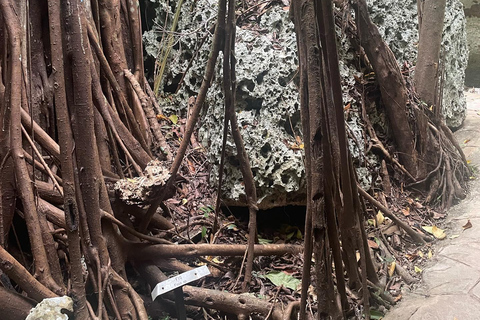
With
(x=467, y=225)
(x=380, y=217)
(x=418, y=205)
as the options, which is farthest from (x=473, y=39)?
(x=380, y=217)

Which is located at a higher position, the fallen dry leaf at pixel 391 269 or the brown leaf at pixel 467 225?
the brown leaf at pixel 467 225

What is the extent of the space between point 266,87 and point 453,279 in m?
1.65

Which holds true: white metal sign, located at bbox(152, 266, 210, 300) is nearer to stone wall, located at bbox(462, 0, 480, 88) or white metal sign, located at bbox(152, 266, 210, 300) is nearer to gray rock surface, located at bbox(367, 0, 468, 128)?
gray rock surface, located at bbox(367, 0, 468, 128)

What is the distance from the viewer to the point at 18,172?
6.03 feet

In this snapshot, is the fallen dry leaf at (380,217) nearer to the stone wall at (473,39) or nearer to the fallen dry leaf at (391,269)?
the fallen dry leaf at (391,269)

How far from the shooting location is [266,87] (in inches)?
112

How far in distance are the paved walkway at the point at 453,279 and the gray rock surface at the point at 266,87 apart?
2.31 feet

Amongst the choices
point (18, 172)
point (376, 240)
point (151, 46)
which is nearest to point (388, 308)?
point (376, 240)

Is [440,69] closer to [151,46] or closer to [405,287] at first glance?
[405,287]

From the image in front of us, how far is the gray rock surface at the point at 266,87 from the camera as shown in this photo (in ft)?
8.68

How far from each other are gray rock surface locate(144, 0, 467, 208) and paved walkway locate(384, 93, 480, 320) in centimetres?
70

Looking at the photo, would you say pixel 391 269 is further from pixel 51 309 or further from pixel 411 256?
pixel 51 309

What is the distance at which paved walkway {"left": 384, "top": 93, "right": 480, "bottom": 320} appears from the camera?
1.96 meters

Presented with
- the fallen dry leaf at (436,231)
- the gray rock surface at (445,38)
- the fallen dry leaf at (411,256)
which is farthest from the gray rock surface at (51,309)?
the gray rock surface at (445,38)
